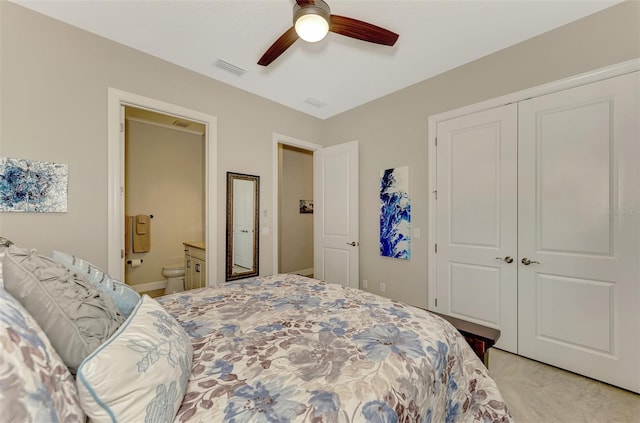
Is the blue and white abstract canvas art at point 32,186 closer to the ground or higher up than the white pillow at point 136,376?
higher up

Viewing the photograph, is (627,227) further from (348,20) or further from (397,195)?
(348,20)

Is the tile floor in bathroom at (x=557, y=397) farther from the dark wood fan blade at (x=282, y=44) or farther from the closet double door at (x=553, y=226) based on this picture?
the dark wood fan blade at (x=282, y=44)

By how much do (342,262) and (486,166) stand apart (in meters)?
2.05

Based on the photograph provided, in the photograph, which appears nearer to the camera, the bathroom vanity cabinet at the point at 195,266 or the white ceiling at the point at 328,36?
the white ceiling at the point at 328,36

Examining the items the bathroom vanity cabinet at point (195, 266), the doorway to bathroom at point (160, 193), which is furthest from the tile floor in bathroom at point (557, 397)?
the doorway to bathroom at point (160, 193)

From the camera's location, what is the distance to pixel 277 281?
85.1 inches

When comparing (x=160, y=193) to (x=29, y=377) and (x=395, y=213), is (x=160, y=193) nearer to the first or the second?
(x=395, y=213)

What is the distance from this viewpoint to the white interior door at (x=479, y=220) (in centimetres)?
239

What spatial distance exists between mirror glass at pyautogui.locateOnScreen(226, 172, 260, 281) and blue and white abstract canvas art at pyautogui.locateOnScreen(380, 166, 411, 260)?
5.21 feet

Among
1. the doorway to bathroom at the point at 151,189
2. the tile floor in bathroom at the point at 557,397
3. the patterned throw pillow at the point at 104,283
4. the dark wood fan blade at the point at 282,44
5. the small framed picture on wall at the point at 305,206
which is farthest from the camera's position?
the small framed picture on wall at the point at 305,206

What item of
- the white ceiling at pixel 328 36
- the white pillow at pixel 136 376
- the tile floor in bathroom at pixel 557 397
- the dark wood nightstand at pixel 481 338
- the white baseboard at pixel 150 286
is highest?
the white ceiling at pixel 328 36

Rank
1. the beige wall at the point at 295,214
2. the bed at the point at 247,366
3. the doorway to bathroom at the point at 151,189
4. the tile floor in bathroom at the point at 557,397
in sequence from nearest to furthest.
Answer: the bed at the point at 247,366, the tile floor in bathroom at the point at 557,397, the doorway to bathroom at the point at 151,189, the beige wall at the point at 295,214

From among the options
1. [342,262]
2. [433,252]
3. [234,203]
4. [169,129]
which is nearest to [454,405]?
[433,252]

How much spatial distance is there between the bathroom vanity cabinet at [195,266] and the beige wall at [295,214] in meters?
1.69
